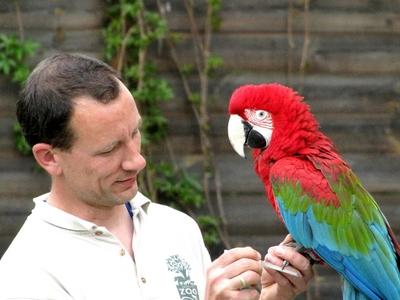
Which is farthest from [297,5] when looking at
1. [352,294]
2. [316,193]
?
[352,294]

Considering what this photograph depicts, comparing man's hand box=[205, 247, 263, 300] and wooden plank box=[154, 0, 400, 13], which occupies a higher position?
wooden plank box=[154, 0, 400, 13]

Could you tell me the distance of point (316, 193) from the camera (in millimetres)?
2865

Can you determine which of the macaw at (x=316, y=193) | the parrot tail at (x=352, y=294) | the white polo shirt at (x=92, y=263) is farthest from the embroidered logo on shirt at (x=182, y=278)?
the parrot tail at (x=352, y=294)

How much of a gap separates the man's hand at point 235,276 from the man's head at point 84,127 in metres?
0.33

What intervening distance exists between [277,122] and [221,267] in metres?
0.64

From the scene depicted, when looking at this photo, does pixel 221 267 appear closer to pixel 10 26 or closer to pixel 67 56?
pixel 67 56

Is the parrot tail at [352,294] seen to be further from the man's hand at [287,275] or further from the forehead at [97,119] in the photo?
the forehead at [97,119]

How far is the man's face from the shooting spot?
8.02 feet

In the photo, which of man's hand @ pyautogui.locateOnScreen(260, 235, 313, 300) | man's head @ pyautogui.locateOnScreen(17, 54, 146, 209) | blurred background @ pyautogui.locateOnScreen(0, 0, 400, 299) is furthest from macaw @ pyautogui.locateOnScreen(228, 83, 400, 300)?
blurred background @ pyautogui.locateOnScreen(0, 0, 400, 299)

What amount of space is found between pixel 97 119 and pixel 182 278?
20.8 inches

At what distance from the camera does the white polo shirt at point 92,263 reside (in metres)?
2.40

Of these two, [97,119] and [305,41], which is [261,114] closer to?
[97,119]

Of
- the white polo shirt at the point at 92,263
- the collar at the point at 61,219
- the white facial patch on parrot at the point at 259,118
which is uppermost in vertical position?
the white facial patch on parrot at the point at 259,118

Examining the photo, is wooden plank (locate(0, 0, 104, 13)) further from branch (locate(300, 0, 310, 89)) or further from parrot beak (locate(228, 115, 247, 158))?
parrot beak (locate(228, 115, 247, 158))
